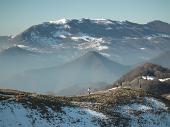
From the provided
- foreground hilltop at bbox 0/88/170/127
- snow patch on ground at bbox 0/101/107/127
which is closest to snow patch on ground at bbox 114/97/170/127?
foreground hilltop at bbox 0/88/170/127

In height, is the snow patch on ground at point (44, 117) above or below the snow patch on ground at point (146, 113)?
above

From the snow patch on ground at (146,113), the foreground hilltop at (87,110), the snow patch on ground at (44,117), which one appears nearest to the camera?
the snow patch on ground at (44,117)

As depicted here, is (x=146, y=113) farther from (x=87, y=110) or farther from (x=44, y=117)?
(x=44, y=117)

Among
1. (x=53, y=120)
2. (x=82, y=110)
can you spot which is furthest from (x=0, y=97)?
(x=82, y=110)

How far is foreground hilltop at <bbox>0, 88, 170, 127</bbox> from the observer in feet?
202

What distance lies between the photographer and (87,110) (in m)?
73.1

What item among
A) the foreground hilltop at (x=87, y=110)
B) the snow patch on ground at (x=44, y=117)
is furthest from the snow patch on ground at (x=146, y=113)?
the snow patch on ground at (x=44, y=117)

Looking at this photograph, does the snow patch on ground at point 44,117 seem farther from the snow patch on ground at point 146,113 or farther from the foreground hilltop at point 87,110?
the snow patch on ground at point 146,113

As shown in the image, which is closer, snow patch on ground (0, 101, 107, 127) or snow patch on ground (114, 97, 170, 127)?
snow patch on ground (0, 101, 107, 127)

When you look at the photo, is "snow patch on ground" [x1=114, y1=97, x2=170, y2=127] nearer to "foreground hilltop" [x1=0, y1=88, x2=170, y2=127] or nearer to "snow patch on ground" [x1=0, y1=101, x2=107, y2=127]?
"foreground hilltop" [x1=0, y1=88, x2=170, y2=127]

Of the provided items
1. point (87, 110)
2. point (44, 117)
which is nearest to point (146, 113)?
point (87, 110)

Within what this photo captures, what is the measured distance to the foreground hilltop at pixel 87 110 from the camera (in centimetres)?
6162

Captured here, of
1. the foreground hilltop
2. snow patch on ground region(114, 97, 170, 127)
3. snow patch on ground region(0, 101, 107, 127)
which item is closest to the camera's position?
snow patch on ground region(0, 101, 107, 127)

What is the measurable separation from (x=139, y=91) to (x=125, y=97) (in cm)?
729
